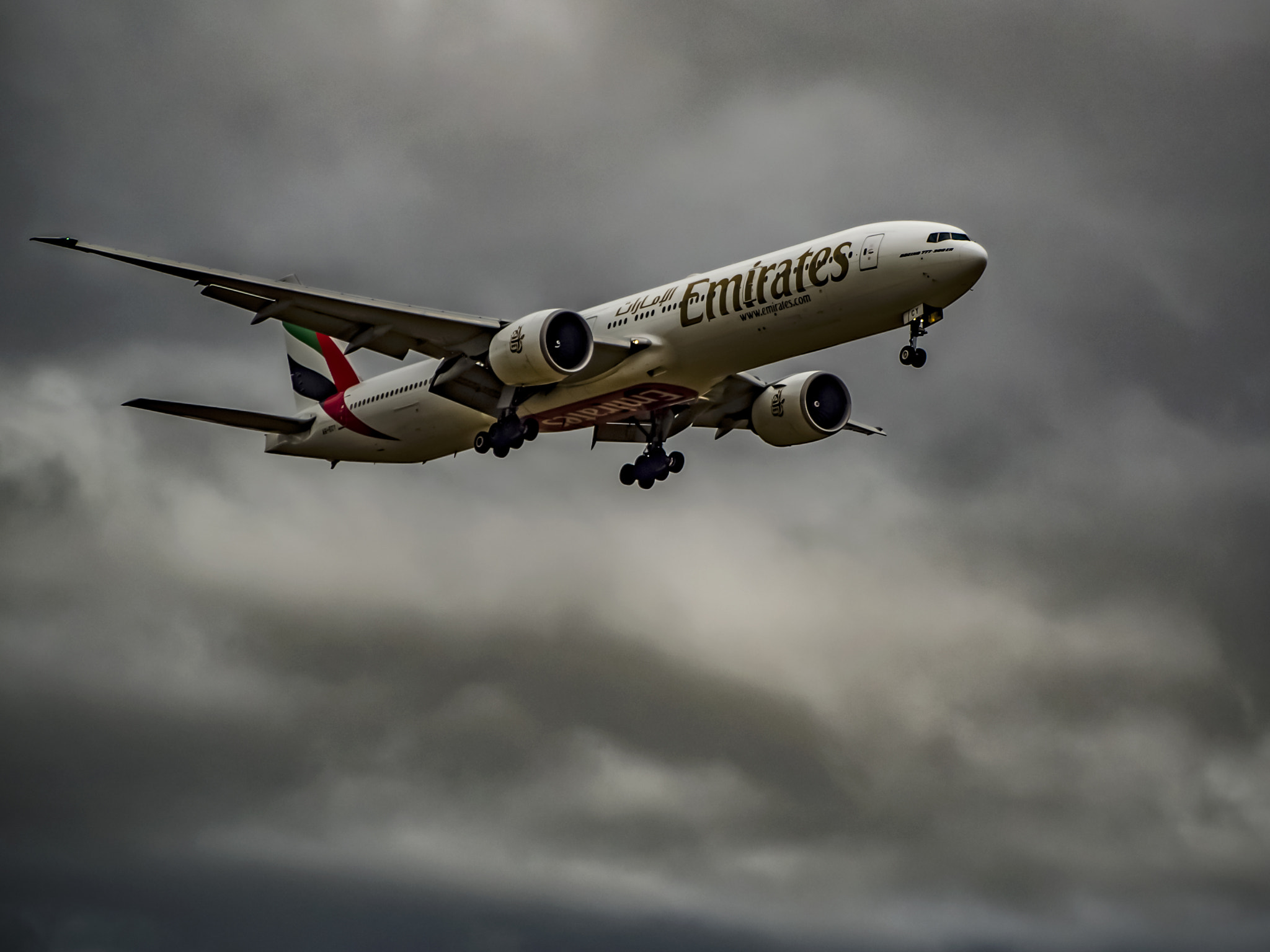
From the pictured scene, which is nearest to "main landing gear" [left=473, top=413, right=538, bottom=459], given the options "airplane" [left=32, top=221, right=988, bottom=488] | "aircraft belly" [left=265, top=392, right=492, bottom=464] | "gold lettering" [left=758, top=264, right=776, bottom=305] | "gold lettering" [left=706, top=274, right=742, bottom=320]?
"airplane" [left=32, top=221, right=988, bottom=488]

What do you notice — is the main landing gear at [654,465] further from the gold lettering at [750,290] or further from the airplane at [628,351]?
the gold lettering at [750,290]

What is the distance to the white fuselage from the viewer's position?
1601 inches

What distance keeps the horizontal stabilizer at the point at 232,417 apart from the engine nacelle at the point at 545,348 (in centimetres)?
1087

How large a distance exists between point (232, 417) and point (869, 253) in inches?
905

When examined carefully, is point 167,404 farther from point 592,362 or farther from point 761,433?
point 761,433

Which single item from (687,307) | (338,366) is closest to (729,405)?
(687,307)

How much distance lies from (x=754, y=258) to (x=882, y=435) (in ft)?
A: 48.1

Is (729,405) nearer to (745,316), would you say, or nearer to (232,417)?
(745,316)

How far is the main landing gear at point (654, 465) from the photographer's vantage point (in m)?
51.7

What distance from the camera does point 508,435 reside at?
47.0 meters

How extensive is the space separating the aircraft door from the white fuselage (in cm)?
2

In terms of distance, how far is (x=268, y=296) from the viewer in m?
45.4

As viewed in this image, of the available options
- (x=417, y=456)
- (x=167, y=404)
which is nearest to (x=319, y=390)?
(x=417, y=456)

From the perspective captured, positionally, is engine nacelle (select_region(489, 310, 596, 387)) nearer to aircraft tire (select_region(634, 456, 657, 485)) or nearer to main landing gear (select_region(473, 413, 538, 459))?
main landing gear (select_region(473, 413, 538, 459))
